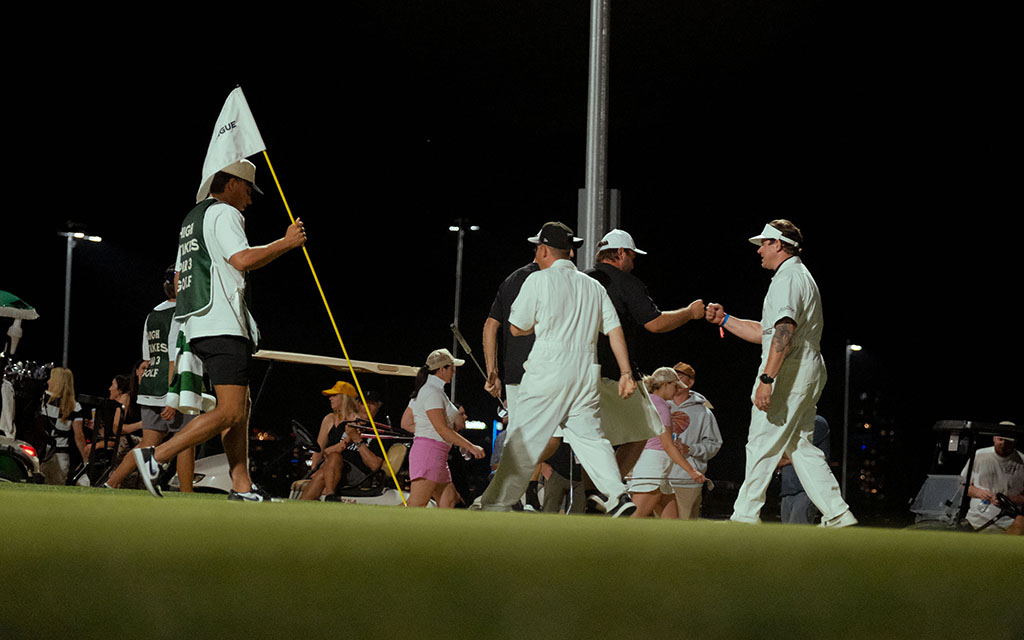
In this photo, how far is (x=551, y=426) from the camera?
23.6ft

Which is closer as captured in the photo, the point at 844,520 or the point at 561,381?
the point at 561,381

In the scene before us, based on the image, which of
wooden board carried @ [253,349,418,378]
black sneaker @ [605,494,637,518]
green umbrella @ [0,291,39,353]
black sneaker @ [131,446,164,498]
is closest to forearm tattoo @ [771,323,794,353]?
black sneaker @ [605,494,637,518]

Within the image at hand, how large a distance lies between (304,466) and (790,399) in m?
7.68

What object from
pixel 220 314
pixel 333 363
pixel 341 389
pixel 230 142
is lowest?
pixel 341 389

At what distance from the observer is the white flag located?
702 cm

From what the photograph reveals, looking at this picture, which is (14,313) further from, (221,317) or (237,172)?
(221,317)

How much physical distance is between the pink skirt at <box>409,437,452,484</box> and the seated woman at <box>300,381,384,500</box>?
83.7 inches

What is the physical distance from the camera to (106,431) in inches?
449

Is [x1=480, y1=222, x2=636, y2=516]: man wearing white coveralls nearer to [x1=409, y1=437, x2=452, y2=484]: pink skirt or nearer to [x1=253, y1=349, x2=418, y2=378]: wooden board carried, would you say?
[x1=409, y1=437, x2=452, y2=484]: pink skirt

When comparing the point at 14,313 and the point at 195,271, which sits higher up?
the point at 195,271

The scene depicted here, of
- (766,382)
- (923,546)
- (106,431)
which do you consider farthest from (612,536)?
(106,431)

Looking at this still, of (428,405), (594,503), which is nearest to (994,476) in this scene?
(594,503)

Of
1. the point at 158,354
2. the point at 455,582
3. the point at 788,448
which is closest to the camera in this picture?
the point at 455,582

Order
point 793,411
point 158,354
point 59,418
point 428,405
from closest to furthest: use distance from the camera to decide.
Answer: point 793,411, point 158,354, point 428,405, point 59,418
